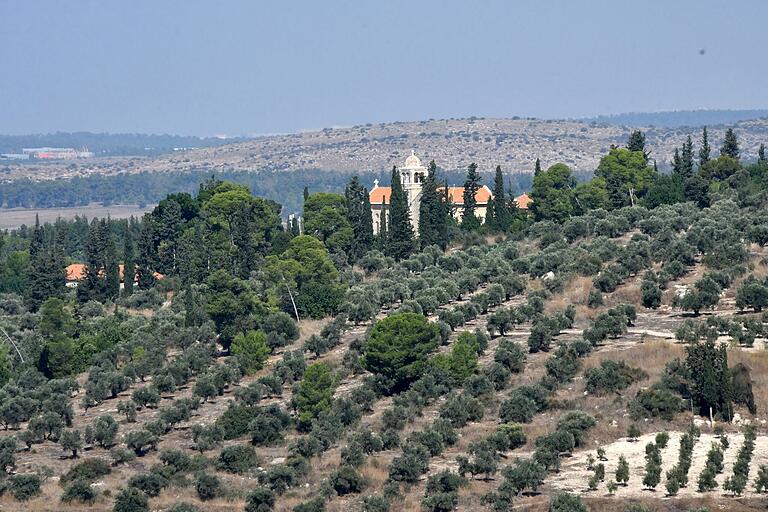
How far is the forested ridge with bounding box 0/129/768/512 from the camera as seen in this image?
4959 centimetres

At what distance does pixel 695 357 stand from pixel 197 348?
30.1 metres

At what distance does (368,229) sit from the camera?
110 meters

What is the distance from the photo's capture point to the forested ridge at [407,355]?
1953 inches

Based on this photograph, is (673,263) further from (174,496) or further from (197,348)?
(174,496)

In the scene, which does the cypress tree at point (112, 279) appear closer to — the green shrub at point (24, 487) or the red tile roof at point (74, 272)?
the red tile roof at point (74, 272)

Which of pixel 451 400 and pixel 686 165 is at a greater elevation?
pixel 686 165

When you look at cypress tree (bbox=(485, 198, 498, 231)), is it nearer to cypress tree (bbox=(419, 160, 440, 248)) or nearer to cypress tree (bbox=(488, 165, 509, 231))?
cypress tree (bbox=(488, 165, 509, 231))

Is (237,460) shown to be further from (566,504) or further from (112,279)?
(112,279)

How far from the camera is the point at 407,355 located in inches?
2534

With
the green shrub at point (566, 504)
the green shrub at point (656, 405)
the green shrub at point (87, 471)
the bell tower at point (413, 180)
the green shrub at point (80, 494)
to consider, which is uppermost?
the bell tower at point (413, 180)

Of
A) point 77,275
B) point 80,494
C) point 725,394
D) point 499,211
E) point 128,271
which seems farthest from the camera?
point 77,275

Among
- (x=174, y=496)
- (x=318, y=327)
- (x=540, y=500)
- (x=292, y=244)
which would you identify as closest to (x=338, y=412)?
(x=174, y=496)

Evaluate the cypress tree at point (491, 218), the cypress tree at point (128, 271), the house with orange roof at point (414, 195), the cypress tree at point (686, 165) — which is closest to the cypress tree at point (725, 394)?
the cypress tree at point (491, 218)

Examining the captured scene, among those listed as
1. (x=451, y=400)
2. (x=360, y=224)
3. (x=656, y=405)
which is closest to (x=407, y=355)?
(x=451, y=400)
